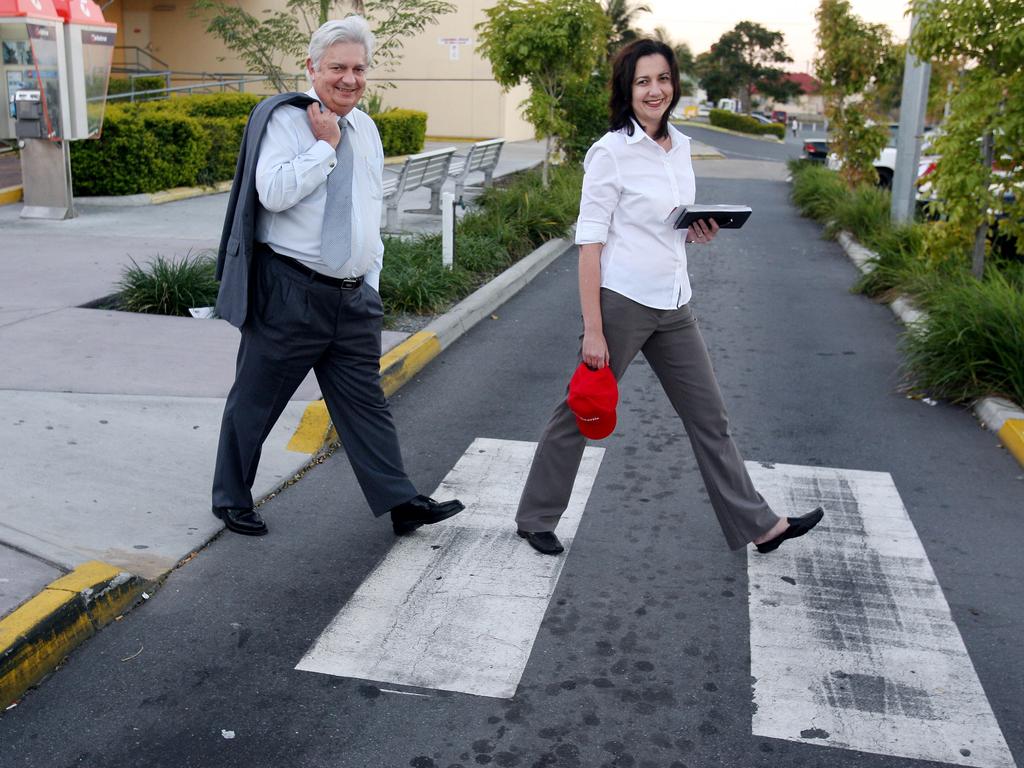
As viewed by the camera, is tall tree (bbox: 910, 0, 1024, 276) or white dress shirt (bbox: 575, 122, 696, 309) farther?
tall tree (bbox: 910, 0, 1024, 276)

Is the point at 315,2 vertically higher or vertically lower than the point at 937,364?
higher

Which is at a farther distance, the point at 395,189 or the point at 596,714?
the point at 395,189

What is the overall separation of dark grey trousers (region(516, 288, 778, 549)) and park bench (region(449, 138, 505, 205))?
379 inches

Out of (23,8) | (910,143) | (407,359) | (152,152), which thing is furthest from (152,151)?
(910,143)

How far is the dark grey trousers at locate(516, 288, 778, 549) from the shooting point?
4.29 m

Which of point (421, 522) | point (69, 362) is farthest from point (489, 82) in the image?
point (421, 522)

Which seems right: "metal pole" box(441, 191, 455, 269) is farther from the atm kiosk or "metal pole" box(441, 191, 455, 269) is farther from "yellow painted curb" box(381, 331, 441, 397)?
the atm kiosk

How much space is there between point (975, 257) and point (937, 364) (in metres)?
2.37

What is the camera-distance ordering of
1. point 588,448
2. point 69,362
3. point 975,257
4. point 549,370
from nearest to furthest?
point 588,448
point 69,362
point 549,370
point 975,257

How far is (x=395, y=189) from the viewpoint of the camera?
12.5m

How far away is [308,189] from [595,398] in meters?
1.32

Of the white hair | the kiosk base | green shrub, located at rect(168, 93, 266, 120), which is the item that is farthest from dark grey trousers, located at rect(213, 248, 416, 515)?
green shrub, located at rect(168, 93, 266, 120)

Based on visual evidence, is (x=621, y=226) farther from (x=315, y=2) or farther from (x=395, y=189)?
(x=315, y=2)

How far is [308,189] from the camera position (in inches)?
162
